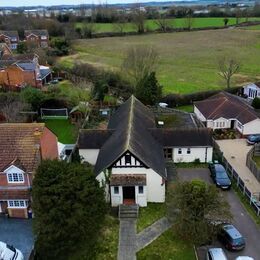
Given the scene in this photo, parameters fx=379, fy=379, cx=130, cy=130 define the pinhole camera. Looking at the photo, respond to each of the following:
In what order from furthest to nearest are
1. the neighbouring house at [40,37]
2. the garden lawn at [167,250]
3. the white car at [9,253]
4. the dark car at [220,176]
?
the neighbouring house at [40,37]
the dark car at [220,176]
the garden lawn at [167,250]
the white car at [9,253]

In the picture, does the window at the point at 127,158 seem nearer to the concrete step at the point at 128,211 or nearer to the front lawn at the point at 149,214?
the concrete step at the point at 128,211

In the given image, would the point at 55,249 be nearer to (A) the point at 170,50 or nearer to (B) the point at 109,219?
(B) the point at 109,219

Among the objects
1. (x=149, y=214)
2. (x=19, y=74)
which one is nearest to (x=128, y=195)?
(x=149, y=214)

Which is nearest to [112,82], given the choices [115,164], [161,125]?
[161,125]

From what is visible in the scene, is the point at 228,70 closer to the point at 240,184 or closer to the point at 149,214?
the point at 240,184

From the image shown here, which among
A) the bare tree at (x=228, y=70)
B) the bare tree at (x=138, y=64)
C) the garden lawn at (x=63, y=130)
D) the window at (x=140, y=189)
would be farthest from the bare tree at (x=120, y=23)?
the window at (x=140, y=189)

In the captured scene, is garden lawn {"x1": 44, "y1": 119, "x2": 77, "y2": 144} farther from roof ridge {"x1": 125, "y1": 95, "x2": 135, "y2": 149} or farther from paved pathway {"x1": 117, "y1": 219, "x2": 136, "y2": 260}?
paved pathway {"x1": 117, "y1": 219, "x2": 136, "y2": 260}
